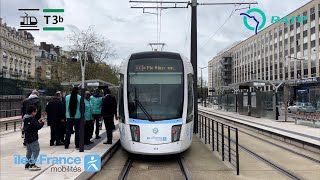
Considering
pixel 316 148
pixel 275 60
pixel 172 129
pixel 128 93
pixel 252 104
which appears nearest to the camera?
pixel 172 129

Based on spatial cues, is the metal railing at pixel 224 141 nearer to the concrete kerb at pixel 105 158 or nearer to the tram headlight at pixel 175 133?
the tram headlight at pixel 175 133

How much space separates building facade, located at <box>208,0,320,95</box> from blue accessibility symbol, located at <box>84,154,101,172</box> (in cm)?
5786

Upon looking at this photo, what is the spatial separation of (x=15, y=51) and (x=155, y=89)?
75720 mm

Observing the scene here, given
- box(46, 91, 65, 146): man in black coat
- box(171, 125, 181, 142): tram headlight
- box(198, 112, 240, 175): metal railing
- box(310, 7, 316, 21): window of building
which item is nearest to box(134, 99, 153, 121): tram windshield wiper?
box(171, 125, 181, 142): tram headlight

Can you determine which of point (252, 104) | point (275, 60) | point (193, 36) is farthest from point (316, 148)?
point (275, 60)

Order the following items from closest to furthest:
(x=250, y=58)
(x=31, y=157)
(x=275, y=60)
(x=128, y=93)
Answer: (x=31, y=157), (x=128, y=93), (x=275, y=60), (x=250, y=58)

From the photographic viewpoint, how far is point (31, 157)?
7270mm

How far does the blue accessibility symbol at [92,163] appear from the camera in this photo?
764 centimetres

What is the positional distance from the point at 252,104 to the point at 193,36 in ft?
46.1

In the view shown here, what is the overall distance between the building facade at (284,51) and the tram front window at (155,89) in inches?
2190

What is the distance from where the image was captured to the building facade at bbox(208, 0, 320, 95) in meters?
59.6

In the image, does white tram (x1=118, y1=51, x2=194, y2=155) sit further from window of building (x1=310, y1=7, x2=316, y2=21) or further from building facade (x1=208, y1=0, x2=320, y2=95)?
window of building (x1=310, y1=7, x2=316, y2=21)

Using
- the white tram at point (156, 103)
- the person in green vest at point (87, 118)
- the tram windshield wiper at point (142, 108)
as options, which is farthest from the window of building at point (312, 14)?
the tram windshield wiper at point (142, 108)

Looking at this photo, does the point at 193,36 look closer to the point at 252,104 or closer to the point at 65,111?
the point at 65,111
